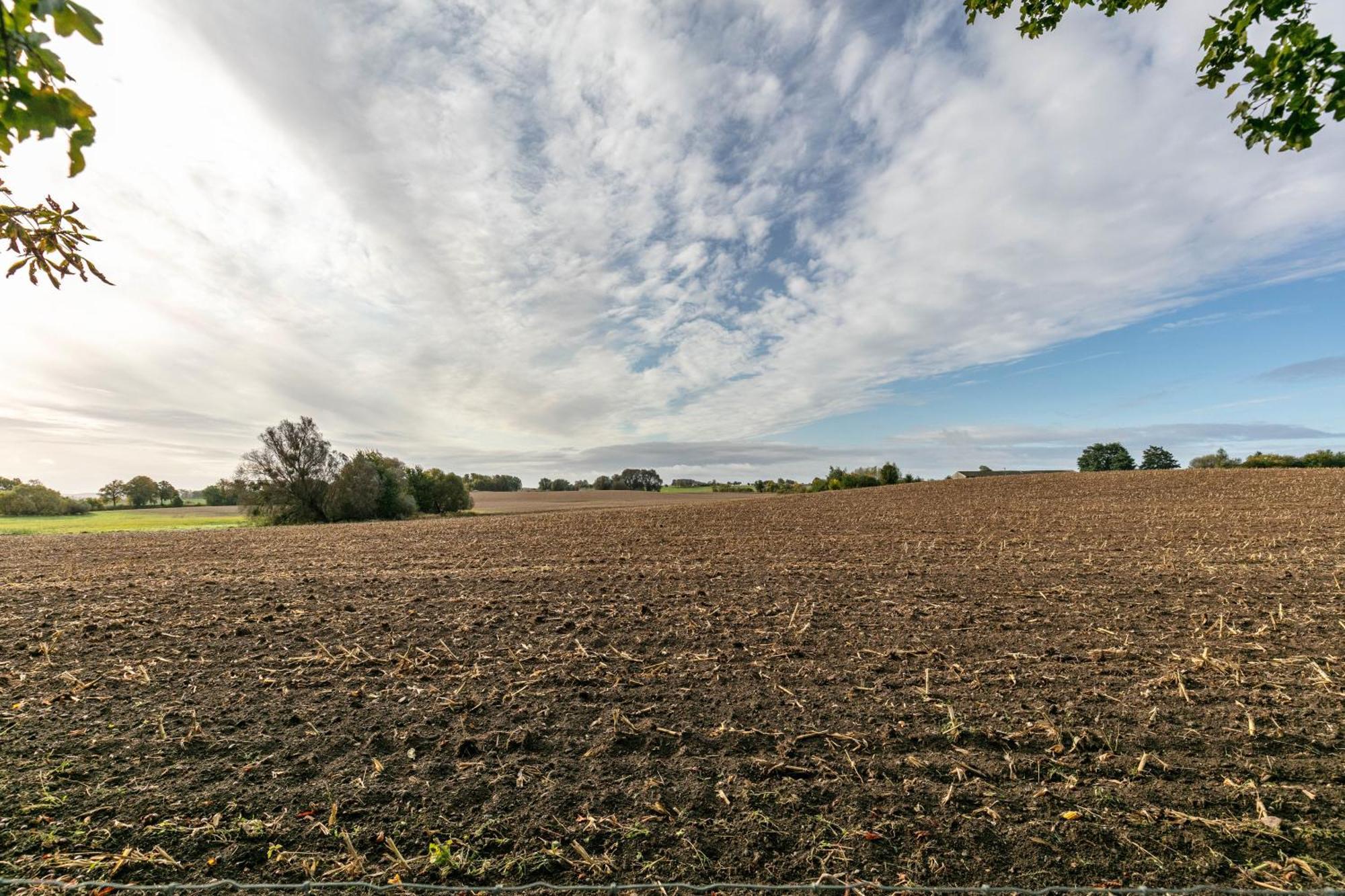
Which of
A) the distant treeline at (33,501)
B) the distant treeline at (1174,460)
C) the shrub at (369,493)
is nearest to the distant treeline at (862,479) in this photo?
the distant treeline at (1174,460)

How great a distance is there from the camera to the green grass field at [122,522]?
34.0 metres

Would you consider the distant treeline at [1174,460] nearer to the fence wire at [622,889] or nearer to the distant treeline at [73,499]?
the fence wire at [622,889]

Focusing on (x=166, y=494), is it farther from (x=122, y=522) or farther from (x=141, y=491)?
(x=122, y=522)

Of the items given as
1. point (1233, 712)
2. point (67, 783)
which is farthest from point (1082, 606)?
point (67, 783)

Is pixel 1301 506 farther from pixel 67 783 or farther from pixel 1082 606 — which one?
pixel 67 783

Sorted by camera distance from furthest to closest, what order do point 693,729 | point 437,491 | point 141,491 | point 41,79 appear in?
1. point 141,491
2. point 437,491
3. point 693,729
4. point 41,79

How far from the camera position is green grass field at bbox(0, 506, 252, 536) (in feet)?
112

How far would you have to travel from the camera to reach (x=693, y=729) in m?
4.61

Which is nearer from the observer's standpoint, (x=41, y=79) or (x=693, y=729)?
(x=41, y=79)

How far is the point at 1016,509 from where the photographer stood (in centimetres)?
2522

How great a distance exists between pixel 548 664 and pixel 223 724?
2.96 m

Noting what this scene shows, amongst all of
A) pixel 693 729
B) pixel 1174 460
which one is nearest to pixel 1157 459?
pixel 1174 460

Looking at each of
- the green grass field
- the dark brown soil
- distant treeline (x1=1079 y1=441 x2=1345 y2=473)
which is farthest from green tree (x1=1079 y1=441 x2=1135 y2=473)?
the green grass field

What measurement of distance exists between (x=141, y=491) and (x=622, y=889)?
90.2m
